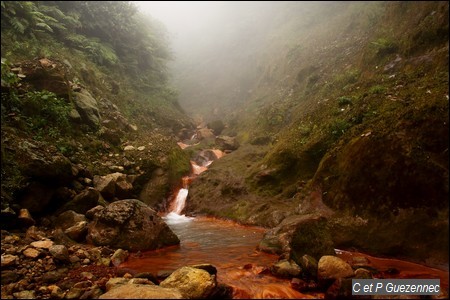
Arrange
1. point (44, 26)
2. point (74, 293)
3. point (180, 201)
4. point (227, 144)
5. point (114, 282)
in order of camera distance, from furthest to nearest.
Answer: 1. point (227, 144)
2. point (44, 26)
3. point (180, 201)
4. point (114, 282)
5. point (74, 293)

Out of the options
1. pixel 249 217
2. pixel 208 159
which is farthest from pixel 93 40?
pixel 249 217

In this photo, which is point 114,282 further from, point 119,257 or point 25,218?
point 25,218

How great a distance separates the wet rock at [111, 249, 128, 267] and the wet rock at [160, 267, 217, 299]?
6.01 ft

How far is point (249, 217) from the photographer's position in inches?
393

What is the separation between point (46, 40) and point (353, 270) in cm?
1547

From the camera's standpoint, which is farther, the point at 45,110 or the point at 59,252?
the point at 45,110

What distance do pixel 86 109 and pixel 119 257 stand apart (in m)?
7.40

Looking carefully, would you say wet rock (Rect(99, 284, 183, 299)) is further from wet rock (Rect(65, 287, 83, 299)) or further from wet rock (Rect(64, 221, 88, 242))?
wet rock (Rect(64, 221, 88, 242))

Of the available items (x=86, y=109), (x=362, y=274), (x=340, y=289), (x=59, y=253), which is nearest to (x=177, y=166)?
(x=86, y=109)

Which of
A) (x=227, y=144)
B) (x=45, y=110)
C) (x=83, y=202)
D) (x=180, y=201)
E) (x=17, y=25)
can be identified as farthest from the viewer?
(x=227, y=144)

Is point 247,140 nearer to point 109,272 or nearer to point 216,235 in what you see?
point 216,235

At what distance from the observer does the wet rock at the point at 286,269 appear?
549 centimetres

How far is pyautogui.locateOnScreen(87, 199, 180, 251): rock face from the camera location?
22.9ft

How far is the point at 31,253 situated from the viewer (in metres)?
5.39
